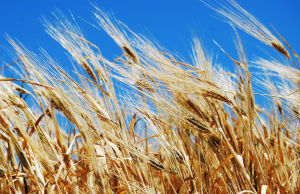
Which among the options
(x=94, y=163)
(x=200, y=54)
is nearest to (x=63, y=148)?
(x=94, y=163)

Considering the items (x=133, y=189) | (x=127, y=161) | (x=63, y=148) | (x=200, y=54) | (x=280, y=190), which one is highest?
(x=200, y=54)

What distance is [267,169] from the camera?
1.53 meters

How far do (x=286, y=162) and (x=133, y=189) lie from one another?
1002 millimetres

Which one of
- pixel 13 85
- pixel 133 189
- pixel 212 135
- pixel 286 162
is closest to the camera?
pixel 133 189

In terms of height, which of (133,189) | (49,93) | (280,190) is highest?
(49,93)

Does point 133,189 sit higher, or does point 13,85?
point 13,85

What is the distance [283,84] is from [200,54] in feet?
2.78

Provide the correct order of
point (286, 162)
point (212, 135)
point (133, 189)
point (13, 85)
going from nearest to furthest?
point (133, 189), point (212, 135), point (13, 85), point (286, 162)

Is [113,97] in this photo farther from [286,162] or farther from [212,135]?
[286,162]

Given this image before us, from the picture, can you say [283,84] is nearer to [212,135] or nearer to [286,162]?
[286,162]

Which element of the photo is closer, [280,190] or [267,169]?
[280,190]

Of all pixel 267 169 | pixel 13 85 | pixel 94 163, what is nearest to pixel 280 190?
pixel 267 169

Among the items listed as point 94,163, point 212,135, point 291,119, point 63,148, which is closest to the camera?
point 94,163

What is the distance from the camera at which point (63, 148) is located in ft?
4.49
